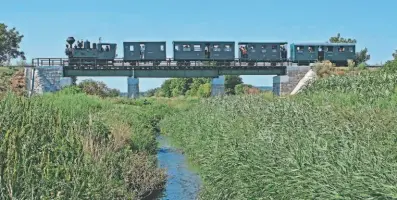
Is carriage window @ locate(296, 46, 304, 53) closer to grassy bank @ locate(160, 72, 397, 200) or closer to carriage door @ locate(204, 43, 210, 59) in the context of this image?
carriage door @ locate(204, 43, 210, 59)

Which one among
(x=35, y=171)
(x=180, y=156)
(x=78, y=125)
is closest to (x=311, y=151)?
(x=35, y=171)

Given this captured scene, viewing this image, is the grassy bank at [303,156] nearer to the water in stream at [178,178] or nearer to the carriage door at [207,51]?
the water in stream at [178,178]

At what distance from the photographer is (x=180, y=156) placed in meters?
19.5

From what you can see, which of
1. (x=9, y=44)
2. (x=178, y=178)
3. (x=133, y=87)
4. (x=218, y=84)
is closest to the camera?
(x=178, y=178)

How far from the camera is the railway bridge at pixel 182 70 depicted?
2148 inches

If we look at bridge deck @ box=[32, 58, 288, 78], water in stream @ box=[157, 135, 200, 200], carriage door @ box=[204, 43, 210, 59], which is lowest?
water in stream @ box=[157, 135, 200, 200]

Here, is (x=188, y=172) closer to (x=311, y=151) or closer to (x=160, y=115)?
(x=311, y=151)

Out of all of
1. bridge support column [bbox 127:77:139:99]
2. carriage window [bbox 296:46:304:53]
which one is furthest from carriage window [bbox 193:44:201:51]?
carriage window [bbox 296:46:304:53]

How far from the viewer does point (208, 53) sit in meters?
55.3

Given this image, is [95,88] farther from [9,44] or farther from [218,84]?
[9,44]

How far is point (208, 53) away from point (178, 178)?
4082cm

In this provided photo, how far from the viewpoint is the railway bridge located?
5456 cm

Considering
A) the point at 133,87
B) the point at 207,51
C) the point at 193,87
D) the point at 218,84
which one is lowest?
the point at 193,87

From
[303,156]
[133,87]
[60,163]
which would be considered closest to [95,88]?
[133,87]
